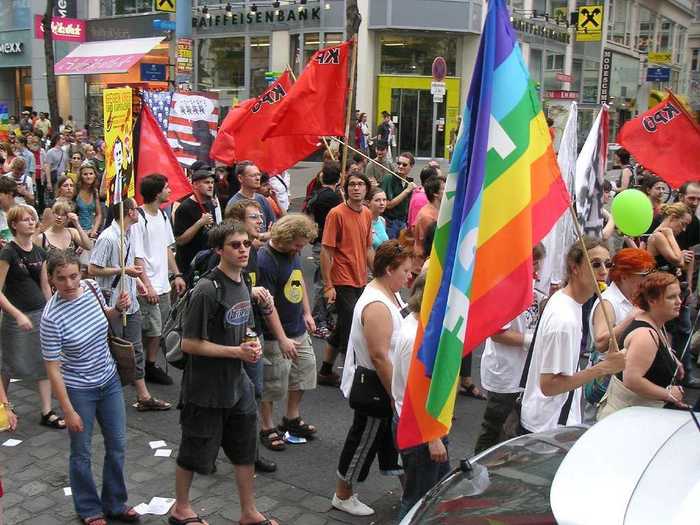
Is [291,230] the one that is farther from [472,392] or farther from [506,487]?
[506,487]

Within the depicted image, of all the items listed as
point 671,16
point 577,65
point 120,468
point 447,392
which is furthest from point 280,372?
point 671,16

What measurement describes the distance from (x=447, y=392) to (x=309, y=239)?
8.56 ft

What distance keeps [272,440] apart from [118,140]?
2682 mm

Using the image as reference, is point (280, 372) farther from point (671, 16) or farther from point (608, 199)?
point (671, 16)

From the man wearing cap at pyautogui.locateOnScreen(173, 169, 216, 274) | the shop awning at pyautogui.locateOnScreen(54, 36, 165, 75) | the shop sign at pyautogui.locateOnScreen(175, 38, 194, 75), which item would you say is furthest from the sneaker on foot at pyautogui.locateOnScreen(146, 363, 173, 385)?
the shop awning at pyautogui.locateOnScreen(54, 36, 165, 75)

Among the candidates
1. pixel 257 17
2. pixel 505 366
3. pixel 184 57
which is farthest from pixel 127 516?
pixel 257 17

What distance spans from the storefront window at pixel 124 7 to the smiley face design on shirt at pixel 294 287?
1194 inches

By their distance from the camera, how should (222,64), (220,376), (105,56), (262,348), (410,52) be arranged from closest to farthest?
(220,376), (262,348), (410,52), (222,64), (105,56)

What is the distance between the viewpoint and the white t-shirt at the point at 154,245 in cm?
647

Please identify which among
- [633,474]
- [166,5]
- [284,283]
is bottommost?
[284,283]

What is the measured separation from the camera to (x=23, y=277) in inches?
228

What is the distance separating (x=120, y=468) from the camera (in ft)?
14.7

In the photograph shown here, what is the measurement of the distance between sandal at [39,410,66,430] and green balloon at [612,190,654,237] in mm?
5389

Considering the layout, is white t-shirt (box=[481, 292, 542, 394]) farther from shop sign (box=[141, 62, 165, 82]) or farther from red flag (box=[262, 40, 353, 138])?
shop sign (box=[141, 62, 165, 82])
